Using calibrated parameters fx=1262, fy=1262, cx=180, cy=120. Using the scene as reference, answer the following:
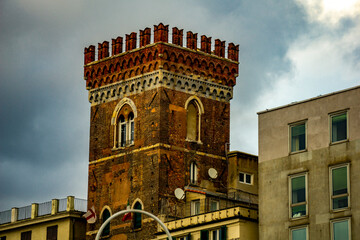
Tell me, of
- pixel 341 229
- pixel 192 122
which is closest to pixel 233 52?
pixel 192 122

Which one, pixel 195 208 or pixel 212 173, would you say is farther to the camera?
pixel 212 173

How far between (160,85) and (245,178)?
1012 centimetres

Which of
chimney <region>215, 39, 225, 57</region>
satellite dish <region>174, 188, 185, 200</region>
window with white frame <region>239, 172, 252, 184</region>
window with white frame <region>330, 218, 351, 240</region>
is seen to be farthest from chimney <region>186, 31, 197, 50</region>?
window with white frame <region>330, 218, 351, 240</region>

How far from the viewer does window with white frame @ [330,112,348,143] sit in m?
75.8

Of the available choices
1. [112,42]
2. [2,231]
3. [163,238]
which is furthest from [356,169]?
[2,231]

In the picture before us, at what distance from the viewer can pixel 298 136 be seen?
258 ft

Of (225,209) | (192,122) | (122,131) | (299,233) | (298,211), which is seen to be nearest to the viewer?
(299,233)

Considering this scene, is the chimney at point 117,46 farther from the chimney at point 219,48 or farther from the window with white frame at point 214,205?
the window with white frame at point 214,205

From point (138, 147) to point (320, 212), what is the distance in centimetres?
2413

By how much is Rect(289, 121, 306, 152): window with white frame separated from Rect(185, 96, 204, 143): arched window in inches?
746

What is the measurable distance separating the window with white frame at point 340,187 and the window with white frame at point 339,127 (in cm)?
179

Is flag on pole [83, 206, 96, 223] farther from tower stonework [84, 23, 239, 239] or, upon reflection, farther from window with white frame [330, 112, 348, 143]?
window with white frame [330, 112, 348, 143]

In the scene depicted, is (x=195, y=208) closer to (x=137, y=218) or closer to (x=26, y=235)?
(x=137, y=218)

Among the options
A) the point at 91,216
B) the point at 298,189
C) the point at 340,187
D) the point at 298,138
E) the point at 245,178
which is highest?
the point at 245,178
